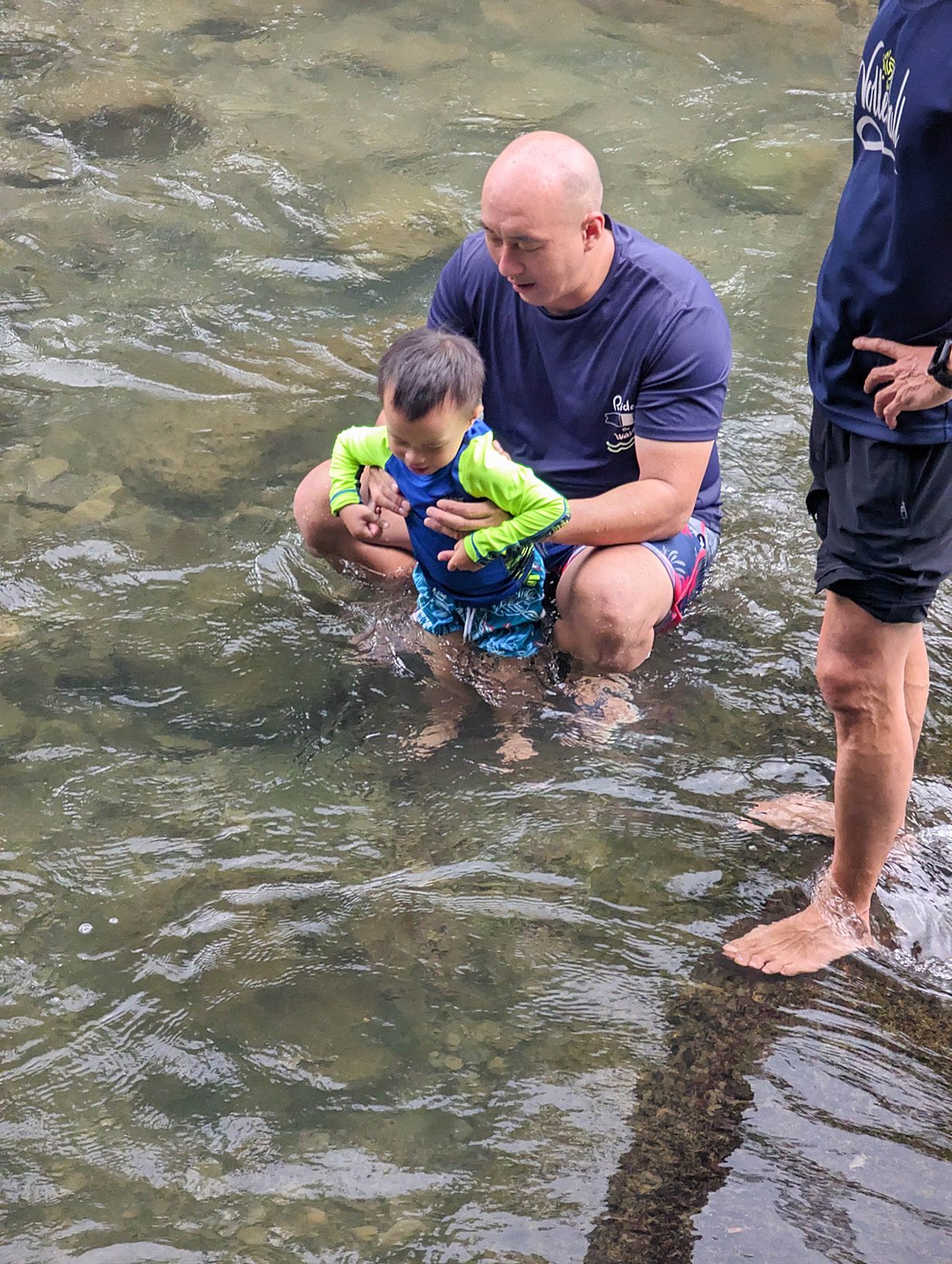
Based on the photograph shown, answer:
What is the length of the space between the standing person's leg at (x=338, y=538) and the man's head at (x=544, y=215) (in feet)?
2.58

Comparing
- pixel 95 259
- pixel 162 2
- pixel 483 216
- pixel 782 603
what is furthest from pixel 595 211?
pixel 162 2

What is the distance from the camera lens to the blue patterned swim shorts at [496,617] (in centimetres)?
324

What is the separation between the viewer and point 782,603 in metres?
3.76

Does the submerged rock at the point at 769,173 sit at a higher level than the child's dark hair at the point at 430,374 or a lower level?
higher

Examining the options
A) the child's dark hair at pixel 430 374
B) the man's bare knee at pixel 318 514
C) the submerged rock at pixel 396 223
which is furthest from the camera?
the submerged rock at pixel 396 223

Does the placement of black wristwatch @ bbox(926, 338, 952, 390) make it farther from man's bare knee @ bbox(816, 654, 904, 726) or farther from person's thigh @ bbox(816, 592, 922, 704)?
man's bare knee @ bbox(816, 654, 904, 726)

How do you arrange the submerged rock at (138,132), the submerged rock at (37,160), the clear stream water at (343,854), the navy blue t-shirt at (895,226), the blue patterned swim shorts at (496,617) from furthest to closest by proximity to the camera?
1. the submerged rock at (138,132)
2. the submerged rock at (37,160)
3. the blue patterned swim shorts at (496,617)
4. the clear stream water at (343,854)
5. the navy blue t-shirt at (895,226)

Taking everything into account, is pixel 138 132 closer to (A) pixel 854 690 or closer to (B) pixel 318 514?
(B) pixel 318 514

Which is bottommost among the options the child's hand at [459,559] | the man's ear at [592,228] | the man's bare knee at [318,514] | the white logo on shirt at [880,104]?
the man's bare knee at [318,514]

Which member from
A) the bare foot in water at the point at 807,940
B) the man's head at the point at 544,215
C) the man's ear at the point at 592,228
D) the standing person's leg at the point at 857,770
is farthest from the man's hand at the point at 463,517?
the bare foot in water at the point at 807,940

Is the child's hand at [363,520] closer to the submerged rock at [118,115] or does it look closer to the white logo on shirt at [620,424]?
the white logo on shirt at [620,424]

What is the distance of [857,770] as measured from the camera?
249cm

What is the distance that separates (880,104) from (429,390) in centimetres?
108

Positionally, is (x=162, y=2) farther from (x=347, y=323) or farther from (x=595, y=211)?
(x=595, y=211)
